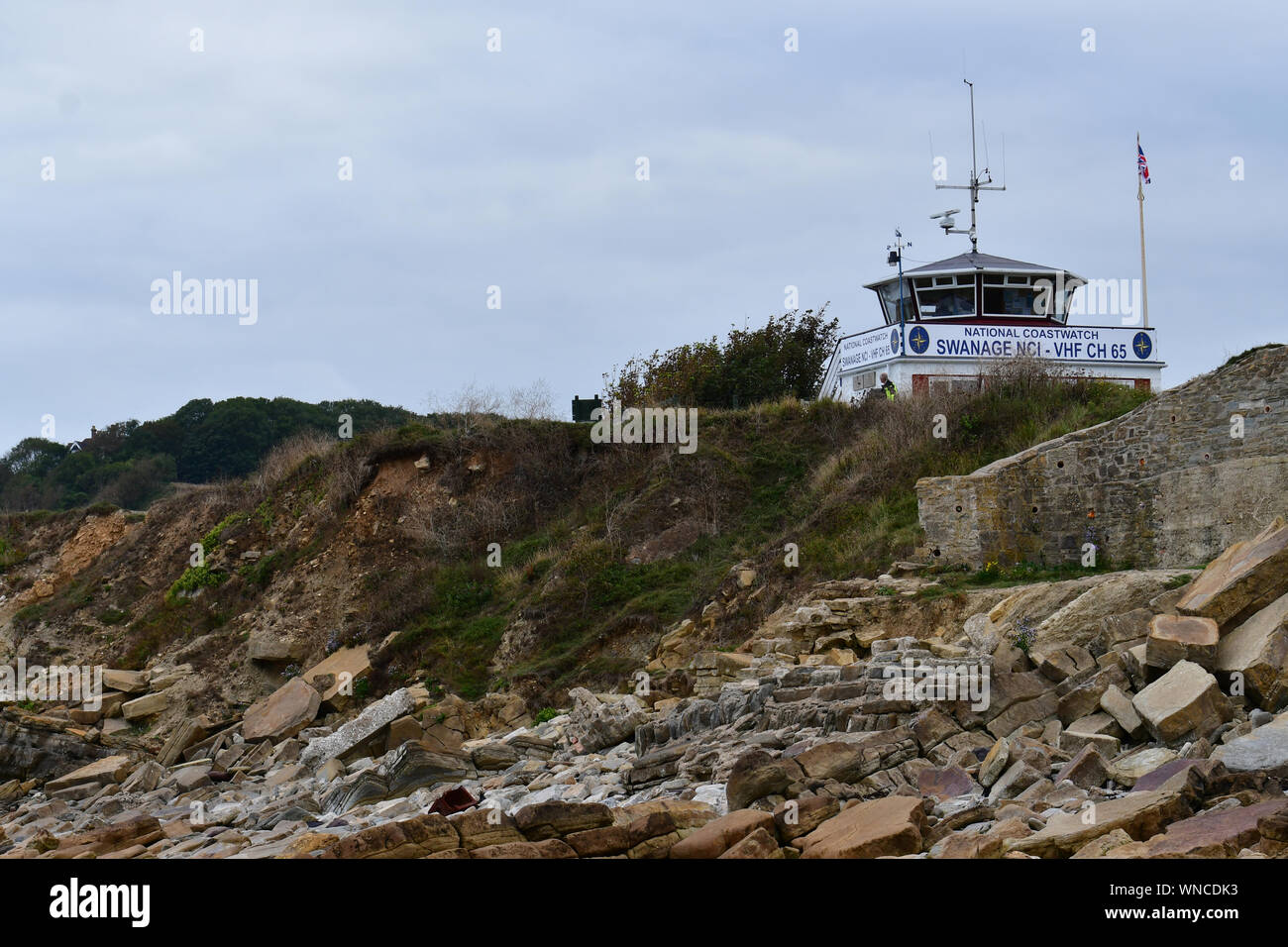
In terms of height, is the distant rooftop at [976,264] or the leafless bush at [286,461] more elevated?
the distant rooftop at [976,264]

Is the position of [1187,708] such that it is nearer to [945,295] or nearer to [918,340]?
[918,340]

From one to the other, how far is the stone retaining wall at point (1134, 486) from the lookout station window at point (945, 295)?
1138 centimetres

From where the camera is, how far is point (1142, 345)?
2941 centimetres

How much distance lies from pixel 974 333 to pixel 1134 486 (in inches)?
446

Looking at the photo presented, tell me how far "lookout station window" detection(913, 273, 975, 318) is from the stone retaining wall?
1138 centimetres

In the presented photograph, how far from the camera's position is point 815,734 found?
12719mm

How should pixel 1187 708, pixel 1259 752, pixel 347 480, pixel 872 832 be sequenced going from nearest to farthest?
pixel 872 832, pixel 1259 752, pixel 1187 708, pixel 347 480

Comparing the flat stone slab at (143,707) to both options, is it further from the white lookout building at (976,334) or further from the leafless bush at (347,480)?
the white lookout building at (976,334)

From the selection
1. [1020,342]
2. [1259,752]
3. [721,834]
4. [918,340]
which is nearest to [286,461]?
[918,340]

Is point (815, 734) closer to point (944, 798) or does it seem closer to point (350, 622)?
point (944, 798)

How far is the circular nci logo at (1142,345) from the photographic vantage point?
2941 centimetres

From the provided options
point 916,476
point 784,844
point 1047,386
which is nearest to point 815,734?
point 784,844

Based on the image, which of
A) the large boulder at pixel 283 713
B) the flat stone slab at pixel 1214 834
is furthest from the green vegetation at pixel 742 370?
the flat stone slab at pixel 1214 834
